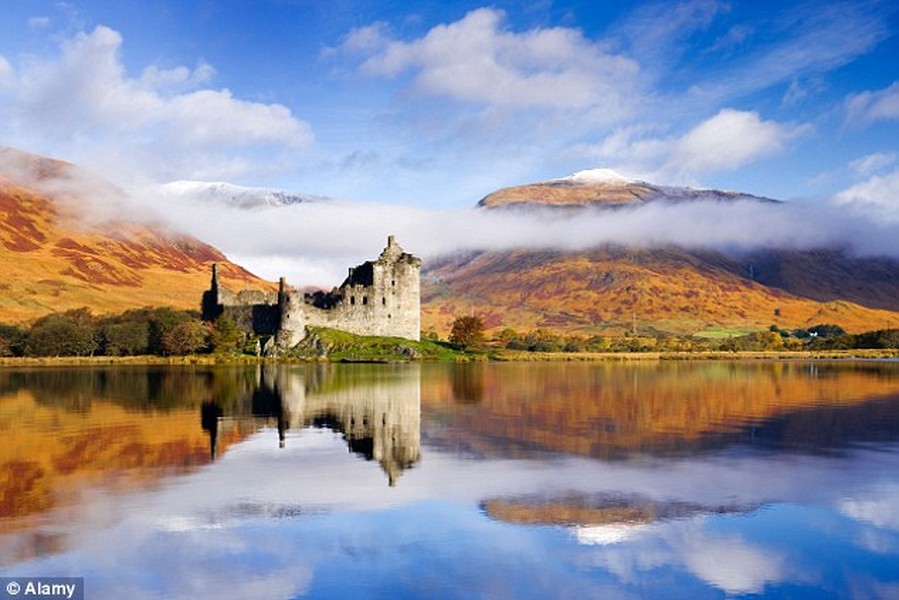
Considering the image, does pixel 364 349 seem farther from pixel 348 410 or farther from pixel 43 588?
pixel 43 588

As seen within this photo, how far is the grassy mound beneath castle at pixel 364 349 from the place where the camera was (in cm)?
7150

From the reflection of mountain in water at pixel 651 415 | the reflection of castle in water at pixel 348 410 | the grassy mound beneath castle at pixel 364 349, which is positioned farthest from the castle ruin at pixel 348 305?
the reflection of mountain in water at pixel 651 415

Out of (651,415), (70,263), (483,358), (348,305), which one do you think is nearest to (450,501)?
(651,415)

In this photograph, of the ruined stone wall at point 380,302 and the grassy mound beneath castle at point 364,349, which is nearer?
the grassy mound beneath castle at point 364,349

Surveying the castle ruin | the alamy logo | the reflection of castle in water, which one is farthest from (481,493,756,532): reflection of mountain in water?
the castle ruin

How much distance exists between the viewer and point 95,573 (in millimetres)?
11055

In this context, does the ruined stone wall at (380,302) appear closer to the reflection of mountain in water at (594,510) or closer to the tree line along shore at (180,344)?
the tree line along shore at (180,344)

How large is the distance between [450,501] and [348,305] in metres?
63.8

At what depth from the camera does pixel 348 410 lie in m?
30.6

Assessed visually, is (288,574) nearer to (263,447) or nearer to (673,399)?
(263,447)

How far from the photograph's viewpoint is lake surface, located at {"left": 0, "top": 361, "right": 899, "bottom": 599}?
11.1m

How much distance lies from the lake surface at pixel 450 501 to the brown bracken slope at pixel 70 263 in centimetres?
9816

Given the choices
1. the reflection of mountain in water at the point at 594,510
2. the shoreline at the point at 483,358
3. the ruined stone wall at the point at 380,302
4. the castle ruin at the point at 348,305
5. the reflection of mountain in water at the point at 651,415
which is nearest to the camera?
the reflection of mountain in water at the point at 594,510

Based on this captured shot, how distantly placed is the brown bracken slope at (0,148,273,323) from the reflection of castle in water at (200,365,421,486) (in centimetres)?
8123
